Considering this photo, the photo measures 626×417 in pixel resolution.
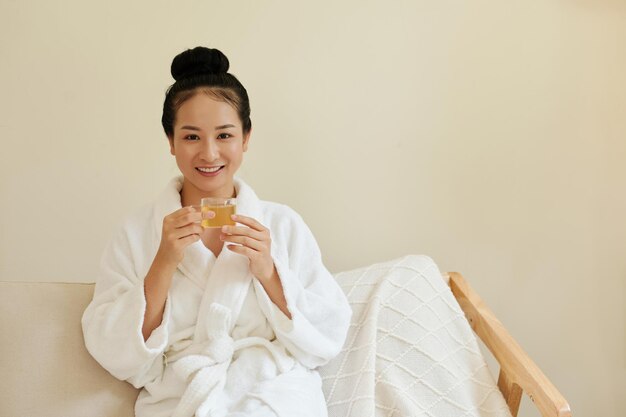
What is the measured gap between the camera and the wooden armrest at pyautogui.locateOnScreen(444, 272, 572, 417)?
1.57 m

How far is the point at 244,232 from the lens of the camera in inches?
61.5

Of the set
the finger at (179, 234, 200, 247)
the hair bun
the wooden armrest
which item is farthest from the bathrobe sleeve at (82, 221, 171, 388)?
the wooden armrest

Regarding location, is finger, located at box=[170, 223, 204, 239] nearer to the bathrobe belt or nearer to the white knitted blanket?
the bathrobe belt

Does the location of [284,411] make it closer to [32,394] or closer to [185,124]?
[32,394]

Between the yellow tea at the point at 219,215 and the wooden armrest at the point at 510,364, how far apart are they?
2.43ft

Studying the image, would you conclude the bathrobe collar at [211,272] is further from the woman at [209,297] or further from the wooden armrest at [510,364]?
the wooden armrest at [510,364]

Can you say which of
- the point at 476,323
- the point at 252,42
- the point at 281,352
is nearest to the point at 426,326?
the point at 476,323

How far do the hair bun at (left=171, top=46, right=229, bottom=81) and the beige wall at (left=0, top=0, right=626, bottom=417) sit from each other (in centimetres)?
39

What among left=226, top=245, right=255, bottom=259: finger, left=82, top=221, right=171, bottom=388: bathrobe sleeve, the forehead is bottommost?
left=82, top=221, right=171, bottom=388: bathrobe sleeve

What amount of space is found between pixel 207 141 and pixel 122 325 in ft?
1.42

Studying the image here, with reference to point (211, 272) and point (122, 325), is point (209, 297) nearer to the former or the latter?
point (211, 272)

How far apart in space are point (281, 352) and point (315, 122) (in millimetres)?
756

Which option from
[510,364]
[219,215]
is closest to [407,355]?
[510,364]

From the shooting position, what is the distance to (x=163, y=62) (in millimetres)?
2049
